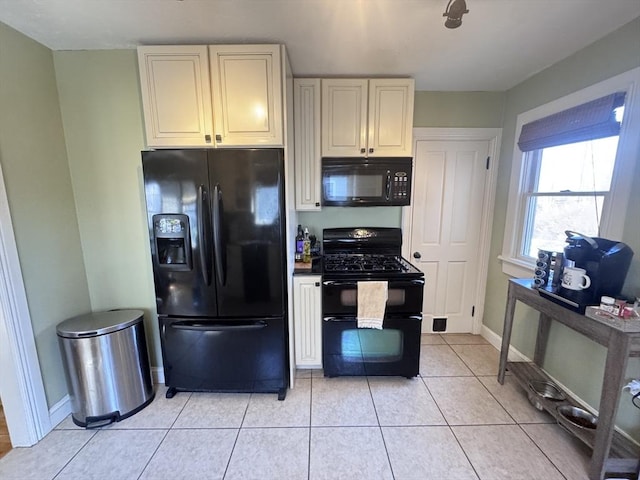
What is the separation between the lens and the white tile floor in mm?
1547

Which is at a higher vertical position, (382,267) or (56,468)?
(382,267)

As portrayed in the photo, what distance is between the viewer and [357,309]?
7.06ft

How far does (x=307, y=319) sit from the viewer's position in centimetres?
224

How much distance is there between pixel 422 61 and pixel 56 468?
11.7 ft

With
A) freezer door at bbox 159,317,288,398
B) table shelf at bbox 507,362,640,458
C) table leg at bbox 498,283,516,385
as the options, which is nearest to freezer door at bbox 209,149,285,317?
freezer door at bbox 159,317,288,398

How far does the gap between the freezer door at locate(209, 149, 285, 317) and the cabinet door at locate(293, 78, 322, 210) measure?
0.60m

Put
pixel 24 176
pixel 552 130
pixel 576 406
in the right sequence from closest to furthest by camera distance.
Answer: pixel 24 176
pixel 576 406
pixel 552 130

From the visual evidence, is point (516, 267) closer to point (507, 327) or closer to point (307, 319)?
point (507, 327)

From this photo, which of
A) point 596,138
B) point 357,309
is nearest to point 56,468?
point 357,309

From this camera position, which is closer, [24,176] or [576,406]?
[24,176]

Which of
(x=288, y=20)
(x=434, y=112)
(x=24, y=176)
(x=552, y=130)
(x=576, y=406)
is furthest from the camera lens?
(x=434, y=112)

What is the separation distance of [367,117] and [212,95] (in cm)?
125

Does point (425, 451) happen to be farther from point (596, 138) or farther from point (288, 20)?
point (288, 20)

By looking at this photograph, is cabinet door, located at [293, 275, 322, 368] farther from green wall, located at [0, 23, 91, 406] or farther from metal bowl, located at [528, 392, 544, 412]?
green wall, located at [0, 23, 91, 406]
